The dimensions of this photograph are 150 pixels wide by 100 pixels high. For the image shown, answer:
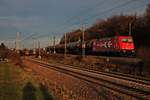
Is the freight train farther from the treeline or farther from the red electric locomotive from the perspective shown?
the treeline

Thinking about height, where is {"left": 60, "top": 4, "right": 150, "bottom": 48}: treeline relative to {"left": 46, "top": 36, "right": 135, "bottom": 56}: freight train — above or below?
above

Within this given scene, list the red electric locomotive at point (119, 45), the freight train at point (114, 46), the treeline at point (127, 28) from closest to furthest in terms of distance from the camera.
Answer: the red electric locomotive at point (119, 45), the freight train at point (114, 46), the treeline at point (127, 28)

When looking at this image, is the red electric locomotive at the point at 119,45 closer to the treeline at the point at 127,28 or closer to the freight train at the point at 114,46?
the freight train at the point at 114,46

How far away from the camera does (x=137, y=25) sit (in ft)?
224

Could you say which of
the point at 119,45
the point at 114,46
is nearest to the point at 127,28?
the point at 114,46

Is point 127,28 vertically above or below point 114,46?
above

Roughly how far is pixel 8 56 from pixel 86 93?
57.9m

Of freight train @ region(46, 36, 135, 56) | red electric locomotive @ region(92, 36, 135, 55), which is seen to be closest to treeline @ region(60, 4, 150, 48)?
freight train @ region(46, 36, 135, 56)

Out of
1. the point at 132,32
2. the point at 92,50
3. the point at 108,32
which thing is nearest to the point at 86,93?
the point at 92,50

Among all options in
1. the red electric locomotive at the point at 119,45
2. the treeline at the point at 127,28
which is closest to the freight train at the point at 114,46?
the red electric locomotive at the point at 119,45

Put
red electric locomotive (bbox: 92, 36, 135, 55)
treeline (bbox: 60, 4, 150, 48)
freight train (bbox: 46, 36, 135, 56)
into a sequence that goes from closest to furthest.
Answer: red electric locomotive (bbox: 92, 36, 135, 55)
freight train (bbox: 46, 36, 135, 56)
treeline (bbox: 60, 4, 150, 48)

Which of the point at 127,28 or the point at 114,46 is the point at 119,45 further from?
the point at 127,28

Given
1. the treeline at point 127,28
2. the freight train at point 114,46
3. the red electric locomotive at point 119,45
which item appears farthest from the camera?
the treeline at point 127,28

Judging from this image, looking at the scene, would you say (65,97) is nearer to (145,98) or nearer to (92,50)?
(145,98)
